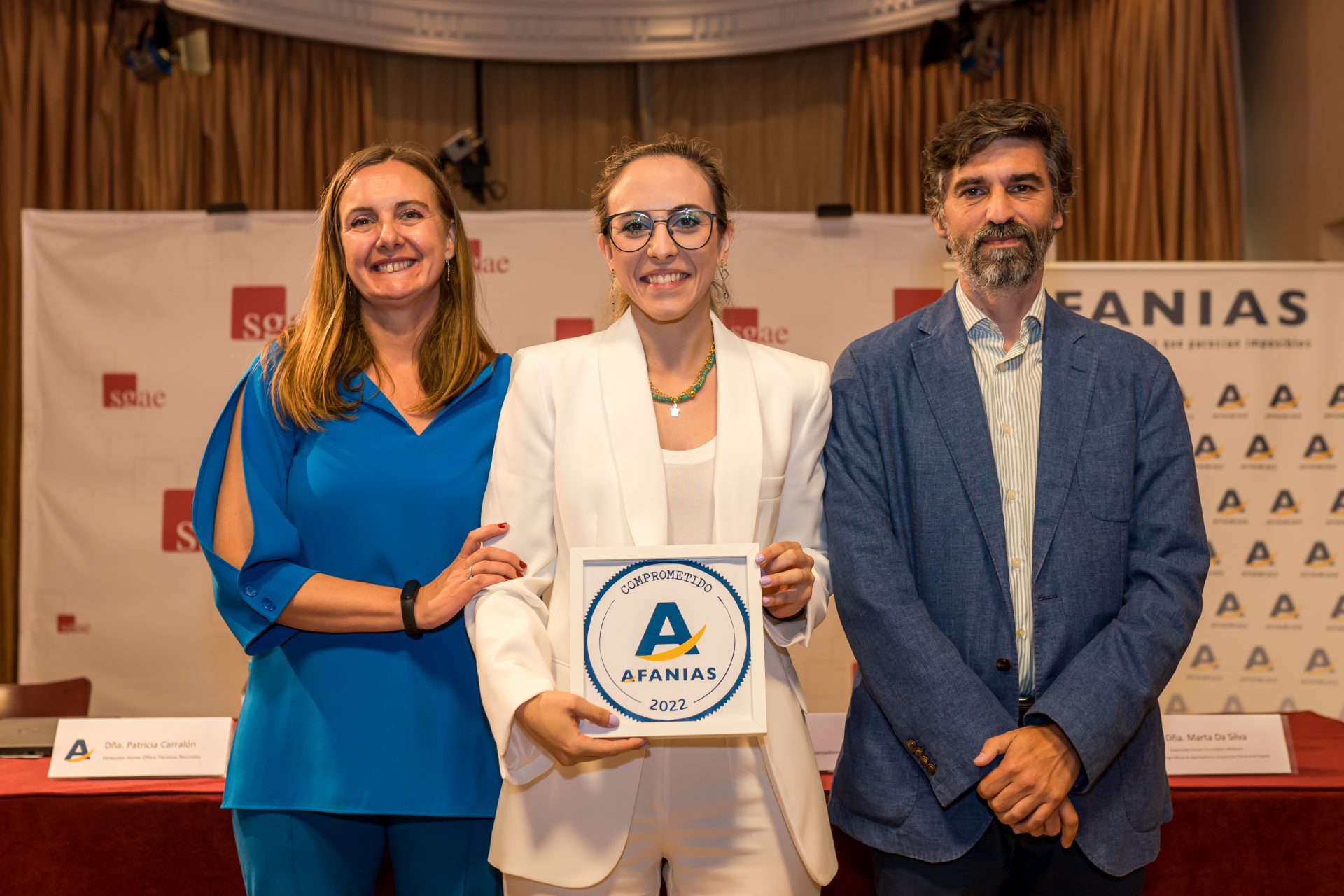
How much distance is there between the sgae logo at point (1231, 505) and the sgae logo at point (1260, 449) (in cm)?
18

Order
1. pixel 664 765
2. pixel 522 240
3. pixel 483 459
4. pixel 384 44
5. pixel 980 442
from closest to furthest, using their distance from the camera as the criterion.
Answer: pixel 664 765 < pixel 980 442 < pixel 483 459 < pixel 522 240 < pixel 384 44

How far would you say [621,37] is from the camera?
6.67 m

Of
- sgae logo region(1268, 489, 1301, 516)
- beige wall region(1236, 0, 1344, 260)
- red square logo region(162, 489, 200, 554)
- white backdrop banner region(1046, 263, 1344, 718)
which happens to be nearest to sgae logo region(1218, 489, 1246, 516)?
white backdrop banner region(1046, 263, 1344, 718)

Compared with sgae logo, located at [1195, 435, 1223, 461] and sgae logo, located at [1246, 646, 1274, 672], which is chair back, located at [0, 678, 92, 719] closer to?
sgae logo, located at [1195, 435, 1223, 461]

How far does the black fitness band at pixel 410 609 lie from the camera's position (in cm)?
188

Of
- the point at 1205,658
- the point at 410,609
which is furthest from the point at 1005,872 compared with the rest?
the point at 1205,658

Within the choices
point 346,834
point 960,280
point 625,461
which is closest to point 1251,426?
point 960,280

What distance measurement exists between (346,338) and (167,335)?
3.71 metres

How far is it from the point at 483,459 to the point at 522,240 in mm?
3489

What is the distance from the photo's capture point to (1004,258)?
1.95m

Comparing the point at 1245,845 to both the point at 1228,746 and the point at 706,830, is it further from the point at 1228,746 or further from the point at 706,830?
the point at 706,830

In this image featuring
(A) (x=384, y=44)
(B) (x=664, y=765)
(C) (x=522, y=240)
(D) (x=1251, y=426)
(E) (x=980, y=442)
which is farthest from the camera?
(A) (x=384, y=44)

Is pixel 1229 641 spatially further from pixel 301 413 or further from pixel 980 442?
pixel 301 413

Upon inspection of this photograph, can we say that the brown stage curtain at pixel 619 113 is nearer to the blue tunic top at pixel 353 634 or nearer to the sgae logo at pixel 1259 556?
the sgae logo at pixel 1259 556
